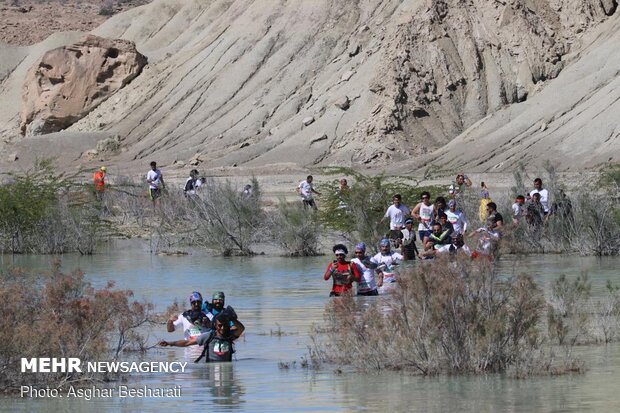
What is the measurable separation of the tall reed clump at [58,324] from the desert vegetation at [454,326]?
201cm

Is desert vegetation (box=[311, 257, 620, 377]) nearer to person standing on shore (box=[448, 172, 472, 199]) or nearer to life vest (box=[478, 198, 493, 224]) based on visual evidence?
life vest (box=[478, 198, 493, 224])

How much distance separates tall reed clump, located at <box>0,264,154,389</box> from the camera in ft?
39.4

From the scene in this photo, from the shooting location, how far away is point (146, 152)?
58750mm

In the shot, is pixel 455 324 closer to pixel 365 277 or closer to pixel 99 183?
pixel 365 277

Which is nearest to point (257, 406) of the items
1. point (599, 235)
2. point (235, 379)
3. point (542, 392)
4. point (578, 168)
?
point (235, 379)

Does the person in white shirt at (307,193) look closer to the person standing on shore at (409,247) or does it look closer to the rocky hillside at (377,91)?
the person standing on shore at (409,247)

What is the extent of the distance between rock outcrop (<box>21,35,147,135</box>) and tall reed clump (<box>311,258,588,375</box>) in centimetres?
5446

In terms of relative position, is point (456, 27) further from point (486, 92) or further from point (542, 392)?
point (542, 392)

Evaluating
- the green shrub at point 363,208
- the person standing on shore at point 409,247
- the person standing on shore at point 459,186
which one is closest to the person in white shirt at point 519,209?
the person standing on shore at point 459,186

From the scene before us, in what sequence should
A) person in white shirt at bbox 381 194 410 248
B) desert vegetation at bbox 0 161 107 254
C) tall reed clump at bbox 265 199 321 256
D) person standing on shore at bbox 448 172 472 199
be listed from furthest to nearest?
desert vegetation at bbox 0 161 107 254, tall reed clump at bbox 265 199 321 256, person standing on shore at bbox 448 172 472 199, person in white shirt at bbox 381 194 410 248

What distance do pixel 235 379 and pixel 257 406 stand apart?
5.02 feet

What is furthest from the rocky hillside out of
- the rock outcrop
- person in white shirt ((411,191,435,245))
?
person in white shirt ((411,191,435,245))

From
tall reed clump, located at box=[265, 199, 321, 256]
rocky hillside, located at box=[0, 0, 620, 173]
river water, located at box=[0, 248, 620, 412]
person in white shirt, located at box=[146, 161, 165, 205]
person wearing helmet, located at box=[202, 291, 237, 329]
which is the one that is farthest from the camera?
rocky hillside, located at box=[0, 0, 620, 173]

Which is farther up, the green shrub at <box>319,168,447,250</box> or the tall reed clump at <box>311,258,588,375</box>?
the green shrub at <box>319,168,447,250</box>
